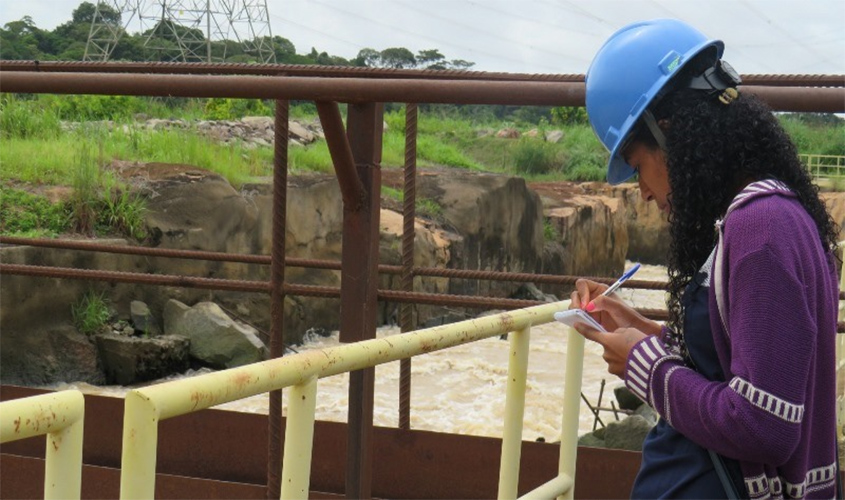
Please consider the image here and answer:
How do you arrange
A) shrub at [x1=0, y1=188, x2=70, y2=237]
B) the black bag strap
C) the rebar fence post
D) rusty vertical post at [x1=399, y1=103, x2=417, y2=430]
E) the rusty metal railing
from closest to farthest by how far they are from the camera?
the black bag strap
the rebar fence post
the rusty metal railing
rusty vertical post at [x1=399, y1=103, x2=417, y2=430]
shrub at [x1=0, y1=188, x2=70, y2=237]

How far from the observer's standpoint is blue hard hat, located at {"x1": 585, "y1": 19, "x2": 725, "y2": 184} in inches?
61.5

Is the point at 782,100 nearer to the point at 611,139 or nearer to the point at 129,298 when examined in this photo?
the point at 611,139

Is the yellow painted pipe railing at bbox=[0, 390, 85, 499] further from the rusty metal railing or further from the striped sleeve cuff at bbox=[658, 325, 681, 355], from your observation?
the rusty metal railing

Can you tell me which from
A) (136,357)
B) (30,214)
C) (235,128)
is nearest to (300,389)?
(136,357)

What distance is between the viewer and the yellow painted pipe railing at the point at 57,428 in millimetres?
1184

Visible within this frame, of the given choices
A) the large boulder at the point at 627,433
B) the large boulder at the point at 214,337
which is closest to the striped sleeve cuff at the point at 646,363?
the large boulder at the point at 627,433

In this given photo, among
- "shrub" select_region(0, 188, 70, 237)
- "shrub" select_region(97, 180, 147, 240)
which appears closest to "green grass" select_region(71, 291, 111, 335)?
"shrub" select_region(0, 188, 70, 237)

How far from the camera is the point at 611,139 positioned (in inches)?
64.3

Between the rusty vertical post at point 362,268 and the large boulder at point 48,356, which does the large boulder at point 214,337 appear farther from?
the rusty vertical post at point 362,268

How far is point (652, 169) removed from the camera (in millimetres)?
1590

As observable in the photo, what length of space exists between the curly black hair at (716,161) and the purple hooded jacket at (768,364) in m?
0.07

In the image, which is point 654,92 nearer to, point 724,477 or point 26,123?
point 724,477

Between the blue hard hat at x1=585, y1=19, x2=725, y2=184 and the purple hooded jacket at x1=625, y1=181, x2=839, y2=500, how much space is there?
22 cm

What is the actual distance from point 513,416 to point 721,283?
0.94m
